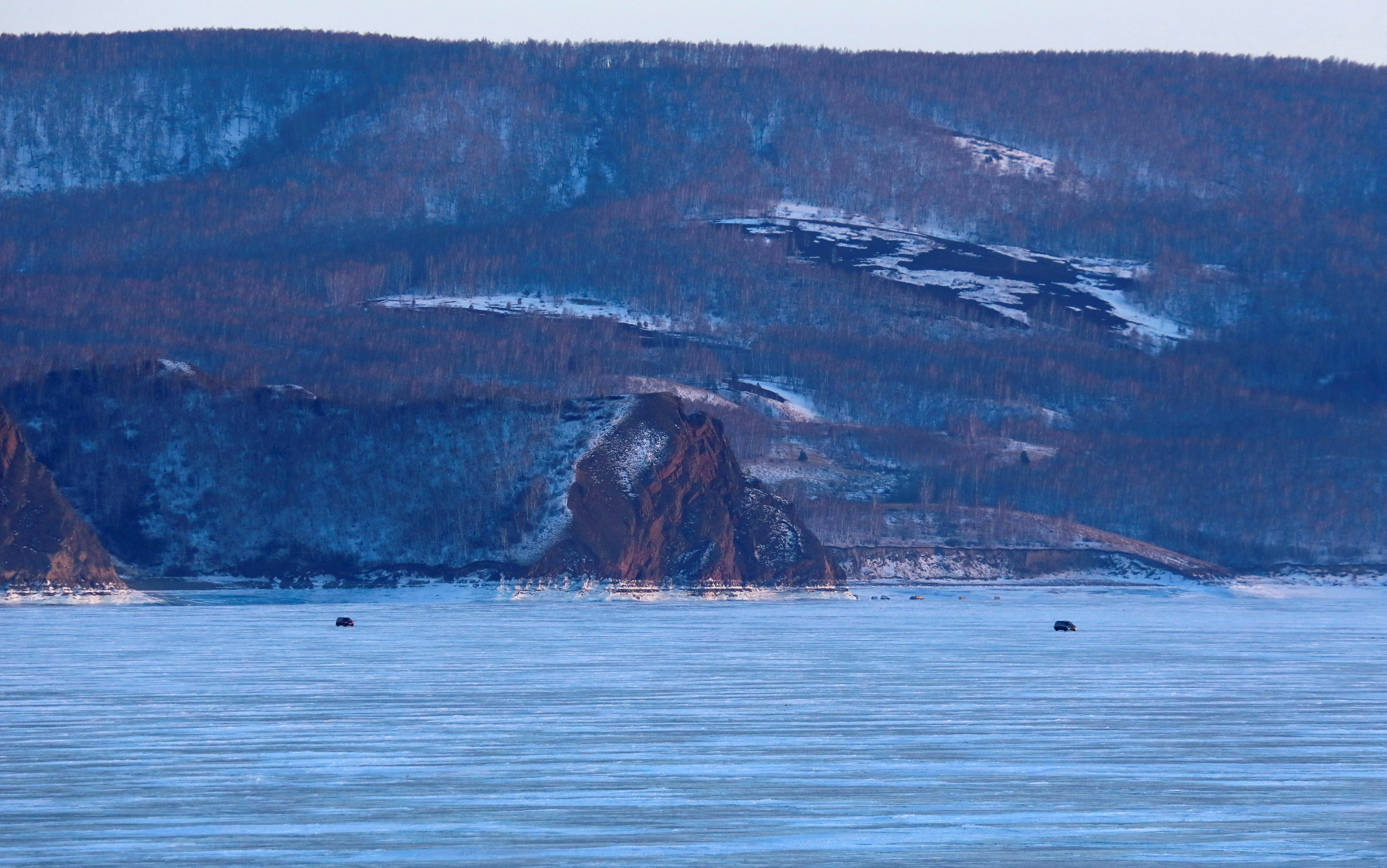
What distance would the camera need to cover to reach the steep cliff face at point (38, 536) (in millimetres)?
155000

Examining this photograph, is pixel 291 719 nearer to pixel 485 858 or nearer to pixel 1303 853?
pixel 485 858

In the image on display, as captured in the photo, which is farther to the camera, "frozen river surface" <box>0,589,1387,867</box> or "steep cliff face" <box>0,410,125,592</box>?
"steep cliff face" <box>0,410,125,592</box>

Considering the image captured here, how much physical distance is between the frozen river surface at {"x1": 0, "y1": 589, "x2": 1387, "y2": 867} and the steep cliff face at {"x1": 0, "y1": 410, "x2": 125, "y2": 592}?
5971 cm

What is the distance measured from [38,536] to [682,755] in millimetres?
116454

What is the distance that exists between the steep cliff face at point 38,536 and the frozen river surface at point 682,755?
59712mm

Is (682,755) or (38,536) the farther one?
(38,536)

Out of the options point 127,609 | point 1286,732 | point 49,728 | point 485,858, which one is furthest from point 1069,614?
point 485,858

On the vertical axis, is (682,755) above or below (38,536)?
above

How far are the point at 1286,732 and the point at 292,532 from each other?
480 ft

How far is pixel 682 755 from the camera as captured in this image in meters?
51.6

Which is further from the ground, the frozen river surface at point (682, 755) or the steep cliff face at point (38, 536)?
the frozen river surface at point (682, 755)

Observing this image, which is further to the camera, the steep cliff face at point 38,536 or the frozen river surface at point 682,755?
the steep cliff face at point 38,536

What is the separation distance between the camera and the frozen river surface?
129 ft

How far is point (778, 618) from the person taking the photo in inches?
5630
